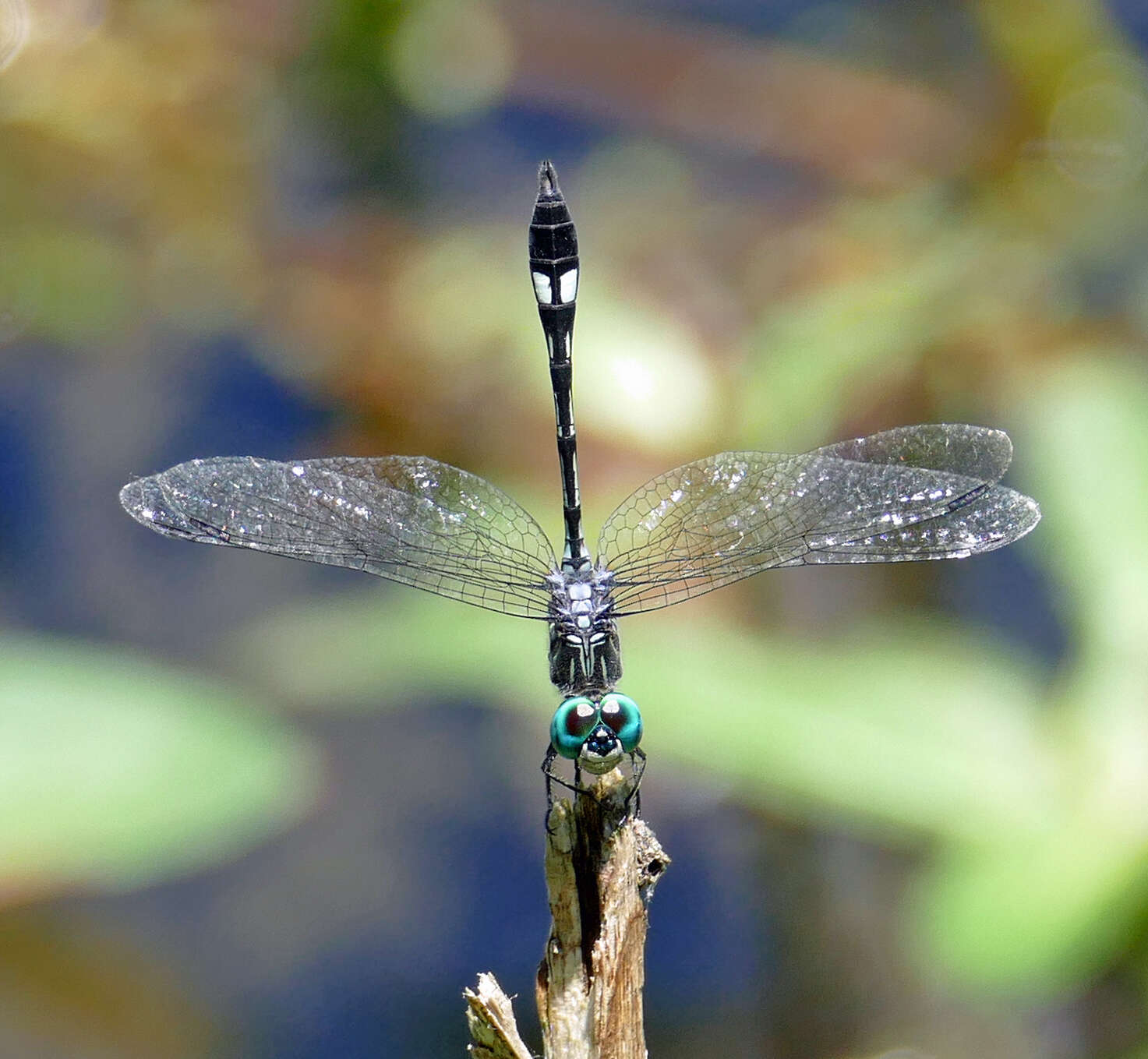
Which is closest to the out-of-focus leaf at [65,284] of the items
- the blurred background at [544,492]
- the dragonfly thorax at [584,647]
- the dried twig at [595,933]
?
the blurred background at [544,492]

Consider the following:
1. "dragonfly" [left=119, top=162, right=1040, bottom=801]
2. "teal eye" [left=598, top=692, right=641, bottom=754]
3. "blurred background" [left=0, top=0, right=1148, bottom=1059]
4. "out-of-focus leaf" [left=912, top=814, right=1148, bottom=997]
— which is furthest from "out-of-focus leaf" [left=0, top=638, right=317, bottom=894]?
"out-of-focus leaf" [left=912, top=814, right=1148, bottom=997]

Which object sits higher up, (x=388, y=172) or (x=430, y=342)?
(x=388, y=172)

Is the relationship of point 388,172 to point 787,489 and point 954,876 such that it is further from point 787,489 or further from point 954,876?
point 954,876

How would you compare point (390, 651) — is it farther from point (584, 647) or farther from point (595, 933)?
point (595, 933)

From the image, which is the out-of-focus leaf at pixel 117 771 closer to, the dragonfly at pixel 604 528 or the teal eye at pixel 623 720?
the dragonfly at pixel 604 528

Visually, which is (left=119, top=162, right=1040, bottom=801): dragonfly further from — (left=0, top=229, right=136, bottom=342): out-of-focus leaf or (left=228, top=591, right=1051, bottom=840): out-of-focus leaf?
(left=0, top=229, right=136, bottom=342): out-of-focus leaf

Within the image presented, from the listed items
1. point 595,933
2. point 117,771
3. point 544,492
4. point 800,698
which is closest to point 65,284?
point 544,492

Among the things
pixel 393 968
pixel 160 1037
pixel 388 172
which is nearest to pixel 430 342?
pixel 388 172
